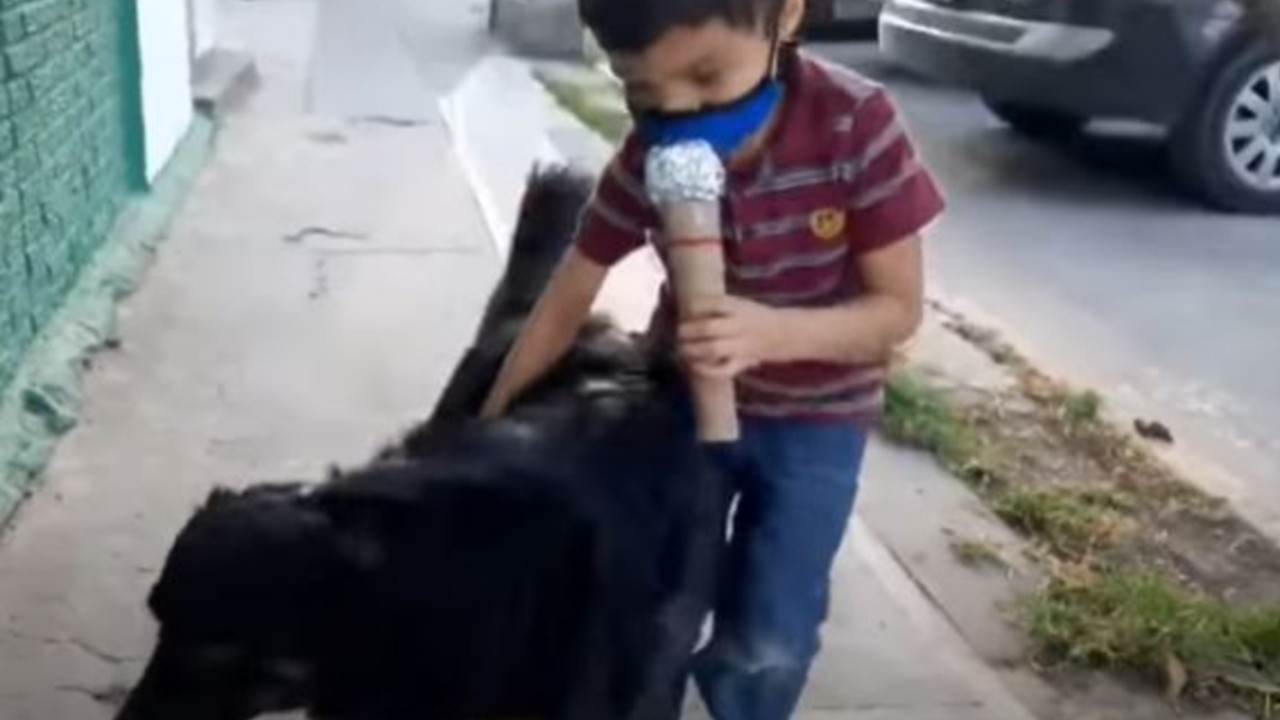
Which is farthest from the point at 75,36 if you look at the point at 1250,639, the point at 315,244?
the point at 1250,639

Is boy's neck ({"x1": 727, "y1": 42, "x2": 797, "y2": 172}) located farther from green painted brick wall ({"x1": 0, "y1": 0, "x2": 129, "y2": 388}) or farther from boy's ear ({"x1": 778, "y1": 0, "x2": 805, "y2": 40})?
green painted brick wall ({"x1": 0, "y1": 0, "x2": 129, "y2": 388})

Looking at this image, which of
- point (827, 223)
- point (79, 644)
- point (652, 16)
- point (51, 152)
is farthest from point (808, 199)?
point (51, 152)

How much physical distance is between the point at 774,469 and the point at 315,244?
415cm

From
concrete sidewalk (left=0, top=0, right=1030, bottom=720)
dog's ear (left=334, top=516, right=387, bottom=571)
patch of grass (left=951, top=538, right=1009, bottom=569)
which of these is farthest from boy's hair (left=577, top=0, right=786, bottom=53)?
patch of grass (left=951, top=538, right=1009, bottom=569)

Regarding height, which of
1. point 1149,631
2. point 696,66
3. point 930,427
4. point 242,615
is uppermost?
point 696,66

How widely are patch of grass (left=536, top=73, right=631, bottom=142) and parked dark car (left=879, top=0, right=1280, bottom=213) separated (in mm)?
1656

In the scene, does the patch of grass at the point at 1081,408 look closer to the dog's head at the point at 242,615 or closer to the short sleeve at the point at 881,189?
the short sleeve at the point at 881,189

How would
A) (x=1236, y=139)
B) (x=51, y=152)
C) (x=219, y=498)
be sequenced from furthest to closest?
1. (x=1236, y=139)
2. (x=51, y=152)
3. (x=219, y=498)

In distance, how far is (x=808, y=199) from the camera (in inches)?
81.5

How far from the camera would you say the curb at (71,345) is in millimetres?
3969

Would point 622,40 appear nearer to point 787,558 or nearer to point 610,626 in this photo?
point 610,626

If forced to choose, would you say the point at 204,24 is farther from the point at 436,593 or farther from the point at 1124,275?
the point at 436,593

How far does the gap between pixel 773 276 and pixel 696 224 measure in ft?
0.85

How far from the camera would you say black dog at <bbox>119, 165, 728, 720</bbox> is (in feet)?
5.83
